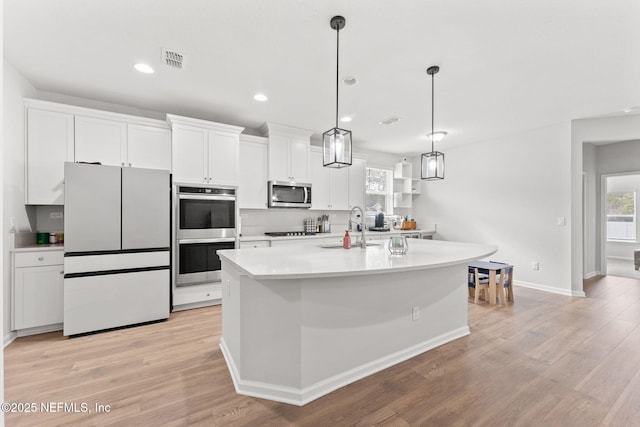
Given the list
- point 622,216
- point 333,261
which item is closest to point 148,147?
point 333,261

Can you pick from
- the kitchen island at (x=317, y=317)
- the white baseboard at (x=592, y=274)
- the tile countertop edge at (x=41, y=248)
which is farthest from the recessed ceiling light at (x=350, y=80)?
the white baseboard at (x=592, y=274)

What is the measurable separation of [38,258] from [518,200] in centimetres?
644

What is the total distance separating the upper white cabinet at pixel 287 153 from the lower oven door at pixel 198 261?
4.51 ft

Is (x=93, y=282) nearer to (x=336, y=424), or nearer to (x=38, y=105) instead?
(x=38, y=105)

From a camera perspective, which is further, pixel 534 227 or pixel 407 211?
pixel 407 211

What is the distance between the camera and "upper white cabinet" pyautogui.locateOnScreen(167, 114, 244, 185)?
388 centimetres

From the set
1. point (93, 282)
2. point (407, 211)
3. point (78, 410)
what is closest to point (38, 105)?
point (93, 282)

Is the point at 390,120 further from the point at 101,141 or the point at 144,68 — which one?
the point at 101,141

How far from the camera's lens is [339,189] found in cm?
553

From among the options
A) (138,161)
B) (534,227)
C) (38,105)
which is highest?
(38,105)

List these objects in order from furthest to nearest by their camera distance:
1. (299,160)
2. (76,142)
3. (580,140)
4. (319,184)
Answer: (319,184) < (299,160) < (580,140) < (76,142)

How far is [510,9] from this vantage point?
7.21 feet

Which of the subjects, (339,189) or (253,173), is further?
(339,189)

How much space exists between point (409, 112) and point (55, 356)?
462cm
